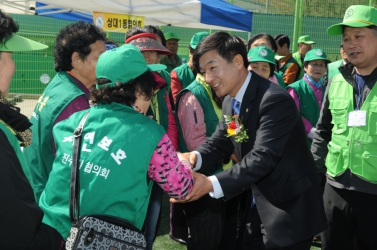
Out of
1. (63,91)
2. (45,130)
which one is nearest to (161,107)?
(63,91)

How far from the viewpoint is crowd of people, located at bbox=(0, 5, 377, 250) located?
242cm

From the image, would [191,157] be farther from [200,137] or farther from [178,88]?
[178,88]

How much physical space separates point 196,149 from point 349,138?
1169 mm

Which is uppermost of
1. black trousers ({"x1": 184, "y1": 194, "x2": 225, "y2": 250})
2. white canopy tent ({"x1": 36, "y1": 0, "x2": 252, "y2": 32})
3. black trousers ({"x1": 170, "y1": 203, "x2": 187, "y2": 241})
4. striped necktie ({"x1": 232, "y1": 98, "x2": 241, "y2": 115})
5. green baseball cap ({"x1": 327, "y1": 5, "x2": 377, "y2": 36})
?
white canopy tent ({"x1": 36, "y1": 0, "x2": 252, "y2": 32})

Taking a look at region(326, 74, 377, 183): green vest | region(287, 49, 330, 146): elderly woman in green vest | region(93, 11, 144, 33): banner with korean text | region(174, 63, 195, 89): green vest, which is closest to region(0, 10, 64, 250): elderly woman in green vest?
region(326, 74, 377, 183): green vest

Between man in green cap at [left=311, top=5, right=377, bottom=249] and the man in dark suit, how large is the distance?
25.6 inches

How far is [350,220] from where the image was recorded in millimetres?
3842

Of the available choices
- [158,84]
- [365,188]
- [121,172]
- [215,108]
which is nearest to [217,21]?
[215,108]

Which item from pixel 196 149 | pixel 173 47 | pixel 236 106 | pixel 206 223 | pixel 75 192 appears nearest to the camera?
pixel 75 192

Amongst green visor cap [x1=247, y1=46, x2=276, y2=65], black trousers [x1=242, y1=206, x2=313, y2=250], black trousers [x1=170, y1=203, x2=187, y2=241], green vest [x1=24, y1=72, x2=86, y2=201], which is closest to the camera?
green vest [x1=24, y1=72, x2=86, y2=201]

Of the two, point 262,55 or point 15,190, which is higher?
point 262,55

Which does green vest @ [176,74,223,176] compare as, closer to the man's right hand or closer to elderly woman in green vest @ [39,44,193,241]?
the man's right hand

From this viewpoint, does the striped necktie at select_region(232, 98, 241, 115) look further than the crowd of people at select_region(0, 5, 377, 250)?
Yes

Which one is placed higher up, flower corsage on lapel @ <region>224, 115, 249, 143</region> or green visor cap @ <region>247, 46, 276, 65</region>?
green visor cap @ <region>247, 46, 276, 65</region>
